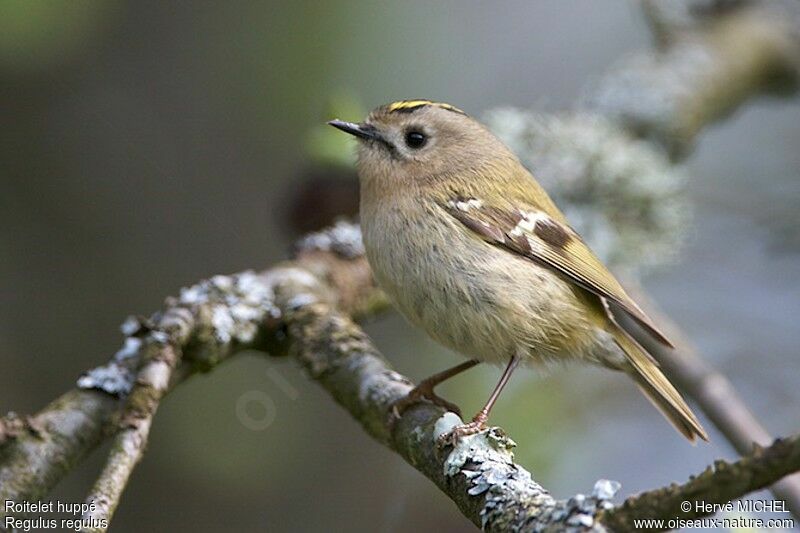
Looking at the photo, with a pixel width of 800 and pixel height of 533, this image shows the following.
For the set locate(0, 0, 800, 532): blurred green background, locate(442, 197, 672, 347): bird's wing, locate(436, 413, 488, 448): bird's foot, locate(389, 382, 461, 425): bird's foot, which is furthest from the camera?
locate(0, 0, 800, 532): blurred green background

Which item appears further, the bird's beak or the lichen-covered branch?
the bird's beak

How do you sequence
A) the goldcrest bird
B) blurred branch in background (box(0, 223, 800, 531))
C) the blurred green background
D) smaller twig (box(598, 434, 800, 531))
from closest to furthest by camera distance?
smaller twig (box(598, 434, 800, 531)) → blurred branch in background (box(0, 223, 800, 531)) → the goldcrest bird → the blurred green background

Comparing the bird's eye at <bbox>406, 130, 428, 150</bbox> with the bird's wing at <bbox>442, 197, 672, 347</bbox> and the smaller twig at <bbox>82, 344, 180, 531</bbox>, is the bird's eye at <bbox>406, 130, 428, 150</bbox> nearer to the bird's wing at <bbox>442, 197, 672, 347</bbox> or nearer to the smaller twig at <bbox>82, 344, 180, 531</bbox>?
the bird's wing at <bbox>442, 197, 672, 347</bbox>

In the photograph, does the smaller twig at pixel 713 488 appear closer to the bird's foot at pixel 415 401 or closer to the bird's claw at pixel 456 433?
the bird's claw at pixel 456 433

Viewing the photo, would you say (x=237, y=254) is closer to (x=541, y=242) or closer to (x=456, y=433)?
(x=541, y=242)

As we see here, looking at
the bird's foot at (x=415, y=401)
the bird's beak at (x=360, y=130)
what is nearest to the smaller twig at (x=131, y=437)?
the bird's foot at (x=415, y=401)

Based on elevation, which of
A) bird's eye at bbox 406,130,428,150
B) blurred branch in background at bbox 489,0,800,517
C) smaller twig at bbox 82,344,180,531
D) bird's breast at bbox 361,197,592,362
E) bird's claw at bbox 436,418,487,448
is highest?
blurred branch in background at bbox 489,0,800,517

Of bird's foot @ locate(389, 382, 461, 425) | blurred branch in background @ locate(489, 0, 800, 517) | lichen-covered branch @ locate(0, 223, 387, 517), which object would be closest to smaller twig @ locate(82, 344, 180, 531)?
lichen-covered branch @ locate(0, 223, 387, 517)

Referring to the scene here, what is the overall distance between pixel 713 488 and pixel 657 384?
1315 millimetres

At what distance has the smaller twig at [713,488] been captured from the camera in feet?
3.67

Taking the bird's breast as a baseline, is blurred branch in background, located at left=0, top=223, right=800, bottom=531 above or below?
below

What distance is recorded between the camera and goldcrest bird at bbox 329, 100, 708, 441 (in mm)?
Answer: 2271

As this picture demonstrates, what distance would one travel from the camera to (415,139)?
268 cm

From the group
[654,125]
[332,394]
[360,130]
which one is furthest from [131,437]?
[654,125]
